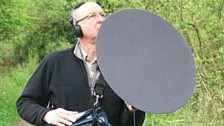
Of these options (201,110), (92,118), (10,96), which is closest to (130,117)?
(92,118)

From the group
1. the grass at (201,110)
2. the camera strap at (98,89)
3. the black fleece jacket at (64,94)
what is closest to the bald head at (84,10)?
the black fleece jacket at (64,94)

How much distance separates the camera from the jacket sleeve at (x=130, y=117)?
8.64 feet

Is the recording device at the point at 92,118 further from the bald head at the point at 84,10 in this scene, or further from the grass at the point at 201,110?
the grass at the point at 201,110

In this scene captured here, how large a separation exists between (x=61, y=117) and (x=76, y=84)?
0.81ft

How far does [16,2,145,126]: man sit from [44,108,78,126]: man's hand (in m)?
0.06

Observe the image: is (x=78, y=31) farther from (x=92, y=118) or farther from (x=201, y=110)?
(x=201, y=110)

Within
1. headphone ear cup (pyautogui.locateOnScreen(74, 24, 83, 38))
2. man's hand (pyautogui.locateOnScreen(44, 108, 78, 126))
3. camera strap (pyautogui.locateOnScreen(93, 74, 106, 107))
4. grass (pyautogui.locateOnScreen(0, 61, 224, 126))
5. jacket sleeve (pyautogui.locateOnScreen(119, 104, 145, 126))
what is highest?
headphone ear cup (pyautogui.locateOnScreen(74, 24, 83, 38))

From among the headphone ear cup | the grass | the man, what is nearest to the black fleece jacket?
the man

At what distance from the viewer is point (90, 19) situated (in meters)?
2.66

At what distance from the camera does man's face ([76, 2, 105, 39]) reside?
2643 mm

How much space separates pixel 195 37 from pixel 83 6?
546 cm

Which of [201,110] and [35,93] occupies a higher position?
[35,93]

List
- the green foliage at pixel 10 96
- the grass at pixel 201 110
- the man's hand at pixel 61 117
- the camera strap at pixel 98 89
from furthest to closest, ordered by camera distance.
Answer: the green foliage at pixel 10 96 < the grass at pixel 201 110 < the camera strap at pixel 98 89 < the man's hand at pixel 61 117

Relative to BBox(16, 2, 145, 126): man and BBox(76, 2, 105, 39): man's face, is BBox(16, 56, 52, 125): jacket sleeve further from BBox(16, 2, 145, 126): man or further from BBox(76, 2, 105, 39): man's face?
BBox(76, 2, 105, 39): man's face
